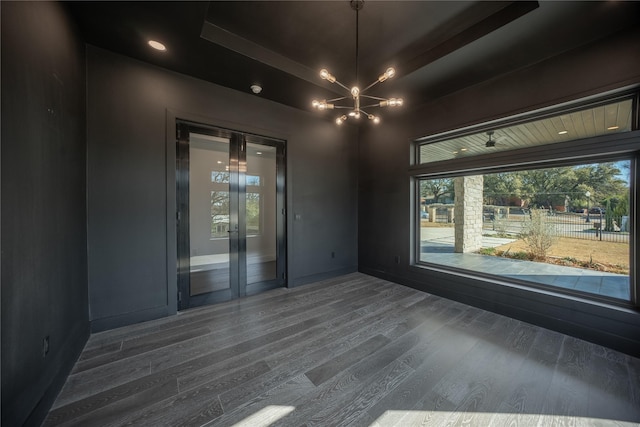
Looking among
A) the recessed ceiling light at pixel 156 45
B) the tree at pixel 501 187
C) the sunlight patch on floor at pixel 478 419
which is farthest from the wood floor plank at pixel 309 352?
the recessed ceiling light at pixel 156 45

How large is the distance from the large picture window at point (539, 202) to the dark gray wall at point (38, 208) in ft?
14.2

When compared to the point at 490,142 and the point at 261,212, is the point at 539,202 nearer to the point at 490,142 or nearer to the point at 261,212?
the point at 490,142

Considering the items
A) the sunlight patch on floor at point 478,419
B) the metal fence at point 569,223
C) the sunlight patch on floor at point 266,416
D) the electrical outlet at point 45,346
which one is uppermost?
the metal fence at point 569,223

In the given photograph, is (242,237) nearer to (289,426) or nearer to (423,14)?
(289,426)

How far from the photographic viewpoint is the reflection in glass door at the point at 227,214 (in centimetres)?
319

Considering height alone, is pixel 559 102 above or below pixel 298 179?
above

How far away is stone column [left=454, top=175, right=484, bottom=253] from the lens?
3.63 m

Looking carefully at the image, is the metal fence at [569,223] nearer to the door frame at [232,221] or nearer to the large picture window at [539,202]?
the large picture window at [539,202]

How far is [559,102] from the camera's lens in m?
2.63

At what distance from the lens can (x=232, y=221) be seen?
359 centimetres

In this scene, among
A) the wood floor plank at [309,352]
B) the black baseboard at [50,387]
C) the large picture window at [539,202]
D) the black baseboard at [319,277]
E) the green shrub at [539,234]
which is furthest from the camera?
the black baseboard at [319,277]

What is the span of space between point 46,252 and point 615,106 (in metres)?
5.30

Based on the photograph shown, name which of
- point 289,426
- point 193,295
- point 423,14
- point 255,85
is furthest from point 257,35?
point 289,426

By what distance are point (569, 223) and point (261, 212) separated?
4.18 metres
